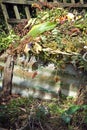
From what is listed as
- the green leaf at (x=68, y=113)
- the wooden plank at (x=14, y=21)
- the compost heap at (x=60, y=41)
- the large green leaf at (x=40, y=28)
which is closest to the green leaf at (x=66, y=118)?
the green leaf at (x=68, y=113)

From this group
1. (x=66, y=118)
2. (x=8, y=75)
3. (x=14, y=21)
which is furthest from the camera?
(x=14, y=21)

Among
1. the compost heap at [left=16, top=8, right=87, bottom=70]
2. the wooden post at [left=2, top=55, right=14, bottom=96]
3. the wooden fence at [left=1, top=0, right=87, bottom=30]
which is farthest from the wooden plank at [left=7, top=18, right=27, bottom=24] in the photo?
the wooden post at [left=2, top=55, right=14, bottom=96]

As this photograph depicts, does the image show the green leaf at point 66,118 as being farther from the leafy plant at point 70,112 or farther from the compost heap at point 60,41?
the compost heap at point 60,41

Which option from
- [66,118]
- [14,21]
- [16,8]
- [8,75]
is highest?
[16,8]

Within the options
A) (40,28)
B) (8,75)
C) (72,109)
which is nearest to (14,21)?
(40,28)

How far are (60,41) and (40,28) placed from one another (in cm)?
36

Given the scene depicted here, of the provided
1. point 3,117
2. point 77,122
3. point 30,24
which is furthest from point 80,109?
point 30,24

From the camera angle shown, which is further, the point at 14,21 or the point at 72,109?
the point at 14,21

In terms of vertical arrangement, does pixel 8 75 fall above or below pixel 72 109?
above

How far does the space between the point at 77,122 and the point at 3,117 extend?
91 cm

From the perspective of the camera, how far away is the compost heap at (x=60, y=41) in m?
4.93

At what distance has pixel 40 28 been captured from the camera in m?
5.20

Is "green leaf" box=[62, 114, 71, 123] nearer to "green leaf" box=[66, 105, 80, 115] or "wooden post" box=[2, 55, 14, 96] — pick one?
"green leaf" box=[66, 105, 80, 115]

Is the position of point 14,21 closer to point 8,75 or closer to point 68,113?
point 8,75
